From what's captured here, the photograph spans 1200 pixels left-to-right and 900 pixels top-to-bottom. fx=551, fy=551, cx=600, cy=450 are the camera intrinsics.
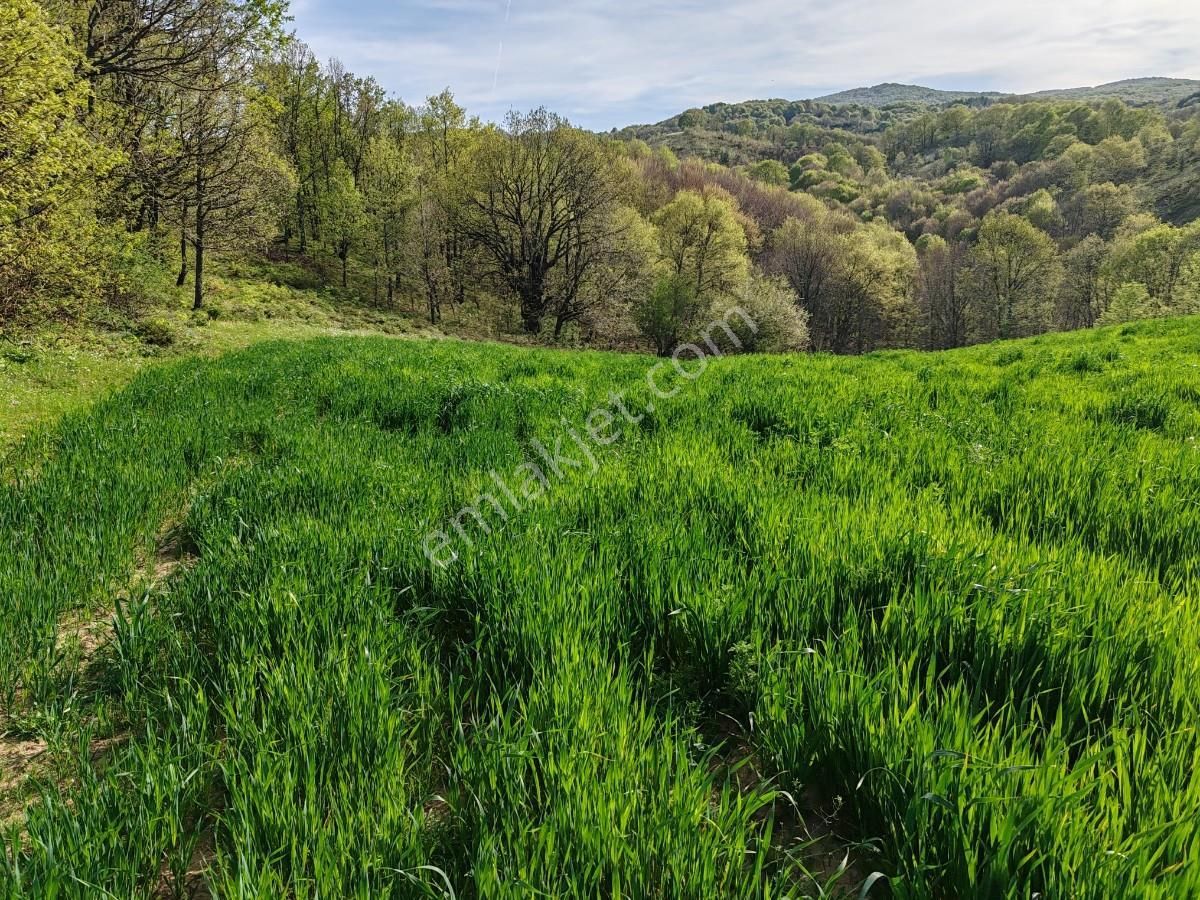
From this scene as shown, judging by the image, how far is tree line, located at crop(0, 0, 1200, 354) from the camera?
1553cm

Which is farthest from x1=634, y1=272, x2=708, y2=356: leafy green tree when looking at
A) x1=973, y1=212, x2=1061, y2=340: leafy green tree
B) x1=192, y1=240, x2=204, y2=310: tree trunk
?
x1=973, y1=212, x2=1061, y2=340: leafy green tree

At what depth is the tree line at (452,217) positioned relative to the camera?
1553 centimetres

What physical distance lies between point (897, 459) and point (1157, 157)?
155 meters

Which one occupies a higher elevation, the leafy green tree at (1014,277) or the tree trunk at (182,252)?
the leafy green tree at (1014,277)

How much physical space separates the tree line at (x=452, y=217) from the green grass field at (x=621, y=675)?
14822mm

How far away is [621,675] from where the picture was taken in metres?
2.00

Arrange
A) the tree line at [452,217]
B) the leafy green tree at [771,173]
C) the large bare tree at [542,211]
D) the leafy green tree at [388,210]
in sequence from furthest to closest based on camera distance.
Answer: the leafy green tree at [771,173] → the leafy green tree at [388,210] → the large bare tree at [542,211] → the tree line at [452,217]

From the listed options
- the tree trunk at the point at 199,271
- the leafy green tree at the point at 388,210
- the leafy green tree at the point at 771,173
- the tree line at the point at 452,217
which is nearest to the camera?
the tree line at the point at 452,217

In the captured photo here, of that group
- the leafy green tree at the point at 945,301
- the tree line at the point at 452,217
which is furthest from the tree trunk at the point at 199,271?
the leafy green tree at the point at 945,301

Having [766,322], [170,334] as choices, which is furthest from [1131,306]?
[170,334]

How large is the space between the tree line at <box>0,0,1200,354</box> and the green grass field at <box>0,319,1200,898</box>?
1482 centimetres

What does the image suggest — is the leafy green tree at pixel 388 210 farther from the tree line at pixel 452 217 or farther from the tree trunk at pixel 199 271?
the tree trunk at pixel 199 271

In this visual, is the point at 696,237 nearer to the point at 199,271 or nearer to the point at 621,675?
the point at 199,271

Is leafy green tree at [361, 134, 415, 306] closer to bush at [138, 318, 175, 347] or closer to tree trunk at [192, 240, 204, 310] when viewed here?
tree trunk at [192, 240, 204, 310]
